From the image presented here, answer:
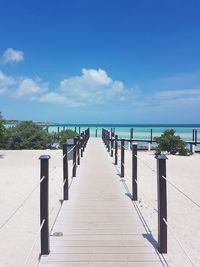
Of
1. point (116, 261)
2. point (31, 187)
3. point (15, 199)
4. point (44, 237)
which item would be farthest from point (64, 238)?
point (31, 187)

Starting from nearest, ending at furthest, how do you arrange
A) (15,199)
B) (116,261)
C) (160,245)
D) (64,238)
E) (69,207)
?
1. (116,261)
2. (160,245)
3. (64,238)
4. (69,207)
5. (15,199)

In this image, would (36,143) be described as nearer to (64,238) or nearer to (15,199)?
(15,199)

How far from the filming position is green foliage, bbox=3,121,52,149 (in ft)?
78.0

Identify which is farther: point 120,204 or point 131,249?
point 120,204

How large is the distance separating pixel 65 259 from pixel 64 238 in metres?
0.80

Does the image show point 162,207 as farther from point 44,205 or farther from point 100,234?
point 44,205

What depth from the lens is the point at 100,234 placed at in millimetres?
5605

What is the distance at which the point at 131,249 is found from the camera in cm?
500

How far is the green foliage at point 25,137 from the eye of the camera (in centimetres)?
2378

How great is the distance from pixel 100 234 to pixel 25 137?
749 inches

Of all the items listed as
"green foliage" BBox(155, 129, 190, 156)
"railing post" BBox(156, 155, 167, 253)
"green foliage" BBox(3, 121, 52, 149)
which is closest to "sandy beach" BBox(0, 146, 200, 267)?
"railing post" BBox(156, 155, 167, 253)

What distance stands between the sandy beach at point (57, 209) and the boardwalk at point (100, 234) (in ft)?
0.76

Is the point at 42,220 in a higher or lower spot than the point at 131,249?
higher

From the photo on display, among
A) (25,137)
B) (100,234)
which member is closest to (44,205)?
(100,234)
